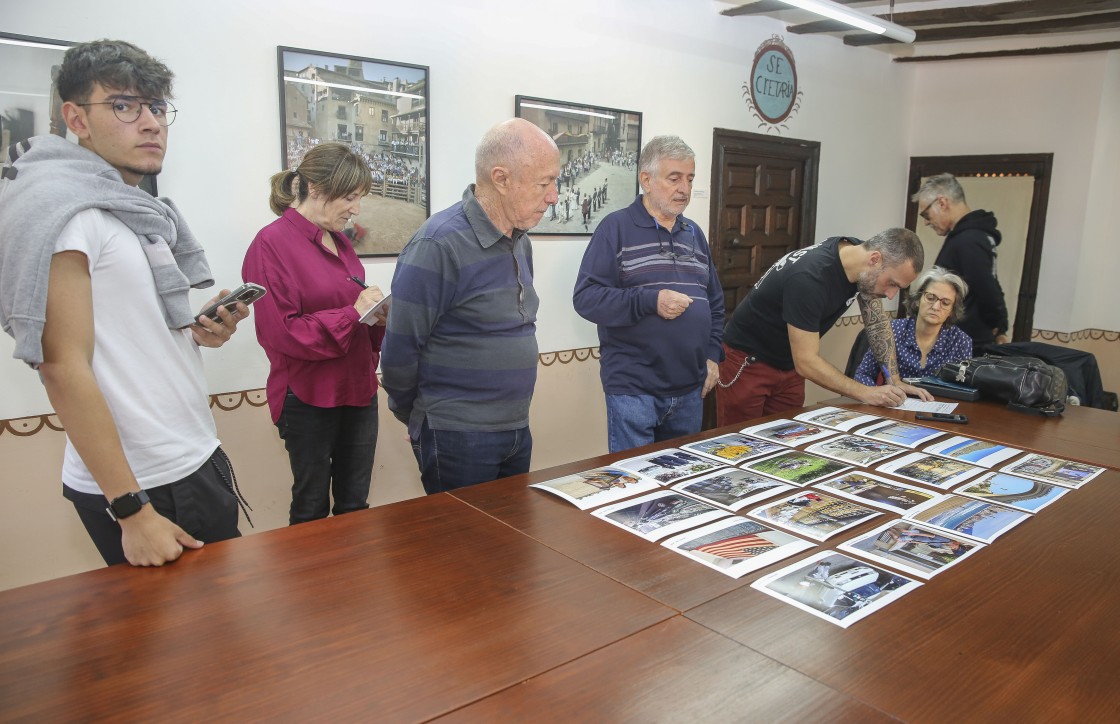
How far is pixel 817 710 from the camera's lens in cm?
104

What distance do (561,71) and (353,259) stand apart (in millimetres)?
1773

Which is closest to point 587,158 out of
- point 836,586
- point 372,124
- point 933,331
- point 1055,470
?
point 372,124

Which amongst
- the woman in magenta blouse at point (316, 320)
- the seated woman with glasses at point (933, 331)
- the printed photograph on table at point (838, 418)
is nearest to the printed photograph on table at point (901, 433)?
the printed photograph on table at point (838, 418)

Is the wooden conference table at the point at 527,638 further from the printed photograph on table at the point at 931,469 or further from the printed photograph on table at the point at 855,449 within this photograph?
the printed photograph on table at the point at 855,449

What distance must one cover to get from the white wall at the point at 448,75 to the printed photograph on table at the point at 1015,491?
236cm

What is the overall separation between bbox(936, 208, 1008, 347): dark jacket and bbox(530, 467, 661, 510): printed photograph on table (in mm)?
3231

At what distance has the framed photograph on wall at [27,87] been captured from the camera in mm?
2371

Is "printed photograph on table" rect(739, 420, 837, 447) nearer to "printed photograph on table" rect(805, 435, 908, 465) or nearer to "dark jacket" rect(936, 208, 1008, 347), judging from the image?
"printed photograph on table" rect(805, 435, 908, 465)

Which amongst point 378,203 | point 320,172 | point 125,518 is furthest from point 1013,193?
point 125,518

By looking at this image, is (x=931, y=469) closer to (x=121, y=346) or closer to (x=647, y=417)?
(x=647, y=417)

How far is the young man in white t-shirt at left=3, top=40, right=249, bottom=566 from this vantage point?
134 centimetres

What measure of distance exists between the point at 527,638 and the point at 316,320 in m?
1.50

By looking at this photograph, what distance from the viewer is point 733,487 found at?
186 centimetres

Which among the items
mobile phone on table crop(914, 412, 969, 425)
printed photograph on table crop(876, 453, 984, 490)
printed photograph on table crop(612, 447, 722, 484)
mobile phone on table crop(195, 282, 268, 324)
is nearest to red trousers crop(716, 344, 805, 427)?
mobile phone on table crop(914, 412, 969, 425)
